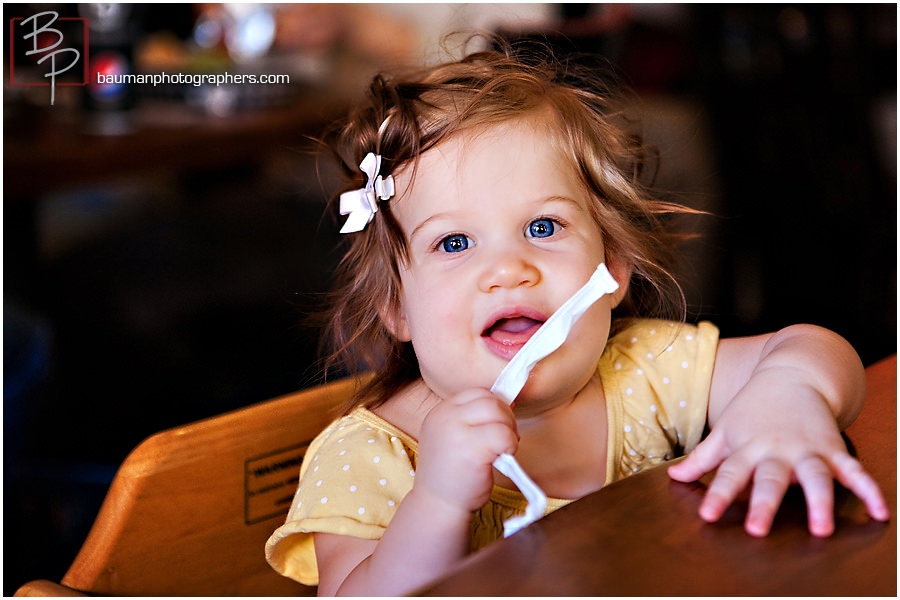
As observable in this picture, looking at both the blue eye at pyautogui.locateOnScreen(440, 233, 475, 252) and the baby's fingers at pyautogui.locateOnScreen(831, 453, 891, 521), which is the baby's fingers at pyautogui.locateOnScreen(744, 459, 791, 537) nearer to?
the baby's fingers at pyautogui.locateOnScreen(831, 453, 891, 521)

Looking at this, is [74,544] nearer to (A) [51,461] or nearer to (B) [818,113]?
(A) [51,461]

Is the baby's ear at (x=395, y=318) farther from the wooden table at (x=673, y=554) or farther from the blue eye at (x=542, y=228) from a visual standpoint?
the wooden table at (x=673, y=554)

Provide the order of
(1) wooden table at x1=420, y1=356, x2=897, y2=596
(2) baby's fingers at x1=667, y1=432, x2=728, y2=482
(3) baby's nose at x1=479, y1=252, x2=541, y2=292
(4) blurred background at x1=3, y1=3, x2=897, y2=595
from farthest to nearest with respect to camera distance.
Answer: (4) blurred background at x1=3, y1=3, x2=897, y2=595
(3) baby's nose at x1=479, y1=252, x2=541, y2=292
(2) baby's fingers at x1=667, y1=432, x2=728, y2=482
(1) wooden table at x1=420, y1=356, x2=897, y2=596

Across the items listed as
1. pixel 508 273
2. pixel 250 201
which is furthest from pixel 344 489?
pixel 250 201

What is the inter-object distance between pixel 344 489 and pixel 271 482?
0.44 ft

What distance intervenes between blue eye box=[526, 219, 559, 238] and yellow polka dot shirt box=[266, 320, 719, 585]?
0.68ft

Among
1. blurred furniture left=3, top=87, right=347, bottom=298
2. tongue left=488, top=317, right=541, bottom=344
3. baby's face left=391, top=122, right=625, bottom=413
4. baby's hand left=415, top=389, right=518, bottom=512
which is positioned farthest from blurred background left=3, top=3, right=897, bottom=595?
baby's hand left=415, top=389, right=518, bottom=512

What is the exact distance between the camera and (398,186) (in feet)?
2.95

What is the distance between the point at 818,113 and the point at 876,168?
27 cm

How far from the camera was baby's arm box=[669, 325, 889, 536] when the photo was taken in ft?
1.75

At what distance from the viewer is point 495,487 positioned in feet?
2.84

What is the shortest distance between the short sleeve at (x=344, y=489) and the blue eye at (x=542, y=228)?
237 mm

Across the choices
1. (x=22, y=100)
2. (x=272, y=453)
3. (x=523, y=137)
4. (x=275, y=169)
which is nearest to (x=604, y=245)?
(x=523, y=137)

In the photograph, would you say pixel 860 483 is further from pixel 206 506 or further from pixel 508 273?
pixel 206 506
